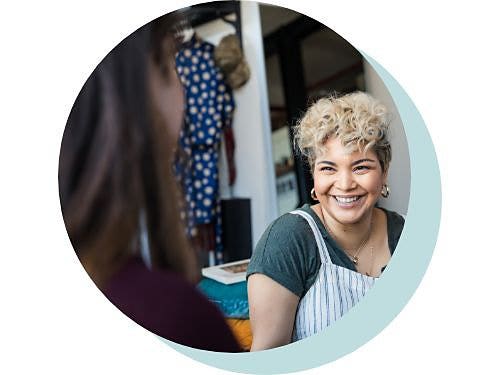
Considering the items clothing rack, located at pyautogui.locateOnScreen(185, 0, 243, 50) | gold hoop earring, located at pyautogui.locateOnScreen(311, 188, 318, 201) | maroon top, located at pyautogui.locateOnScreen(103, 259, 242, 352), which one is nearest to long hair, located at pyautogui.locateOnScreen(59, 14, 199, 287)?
maroon top, located at pyautogui.locateOnScreen(103, 259, 242, 352)

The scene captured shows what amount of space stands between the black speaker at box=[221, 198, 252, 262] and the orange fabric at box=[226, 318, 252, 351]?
0.10 m

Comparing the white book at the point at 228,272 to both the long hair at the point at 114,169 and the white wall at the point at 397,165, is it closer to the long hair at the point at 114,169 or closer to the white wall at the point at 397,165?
the long hair at the point at 114,169

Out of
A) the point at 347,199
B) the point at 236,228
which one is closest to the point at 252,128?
the point at 236,228

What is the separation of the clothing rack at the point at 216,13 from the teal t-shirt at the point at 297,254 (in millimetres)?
414

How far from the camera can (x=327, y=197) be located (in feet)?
1.90

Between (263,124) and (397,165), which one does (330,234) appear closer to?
(397,165)

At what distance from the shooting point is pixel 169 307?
662 millimetres

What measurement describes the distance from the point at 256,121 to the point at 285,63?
347 millimetres

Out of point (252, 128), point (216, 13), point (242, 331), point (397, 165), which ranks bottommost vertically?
point (242, 331)

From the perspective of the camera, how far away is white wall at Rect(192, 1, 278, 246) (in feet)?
2.52

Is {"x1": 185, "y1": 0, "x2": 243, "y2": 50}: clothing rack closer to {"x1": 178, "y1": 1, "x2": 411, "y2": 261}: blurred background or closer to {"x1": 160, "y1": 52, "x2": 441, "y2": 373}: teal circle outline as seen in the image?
{"x1": 178, "y1": 1, "x2": 411, "y2": 261}: blurred background

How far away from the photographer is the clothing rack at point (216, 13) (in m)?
0.77

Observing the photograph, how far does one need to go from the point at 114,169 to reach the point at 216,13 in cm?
36

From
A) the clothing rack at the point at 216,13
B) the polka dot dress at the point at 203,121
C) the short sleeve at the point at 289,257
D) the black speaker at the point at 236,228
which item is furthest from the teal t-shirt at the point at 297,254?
the clothing rack at the point at 216,13
